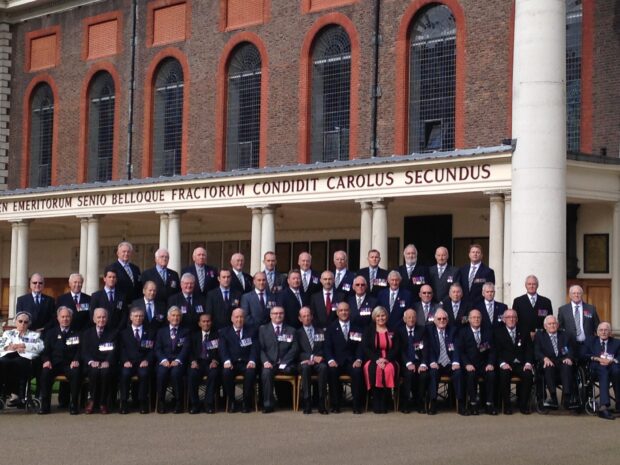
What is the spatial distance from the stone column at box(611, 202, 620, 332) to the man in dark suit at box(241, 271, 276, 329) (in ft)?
37.3

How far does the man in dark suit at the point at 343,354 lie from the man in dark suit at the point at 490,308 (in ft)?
6.09

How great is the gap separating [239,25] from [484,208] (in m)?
11.5

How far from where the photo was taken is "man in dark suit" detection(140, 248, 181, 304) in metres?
16.7

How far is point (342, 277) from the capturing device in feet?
55.6

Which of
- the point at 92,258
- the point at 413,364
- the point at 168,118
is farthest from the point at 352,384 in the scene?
the point at 168,118

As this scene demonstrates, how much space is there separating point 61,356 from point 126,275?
1674 mm

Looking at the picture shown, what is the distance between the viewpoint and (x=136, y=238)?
3888 centimetres

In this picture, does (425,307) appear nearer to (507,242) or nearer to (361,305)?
(361,305)

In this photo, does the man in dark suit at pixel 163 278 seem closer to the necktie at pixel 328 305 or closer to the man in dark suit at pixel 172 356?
the man in dark suit at pixel 172 356

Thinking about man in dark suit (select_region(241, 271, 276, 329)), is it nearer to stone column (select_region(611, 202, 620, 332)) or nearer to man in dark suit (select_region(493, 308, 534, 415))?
man in dark suit (select_region(493, 308, 534, 415))

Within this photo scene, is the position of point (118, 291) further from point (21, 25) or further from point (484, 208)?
point (21, 25)

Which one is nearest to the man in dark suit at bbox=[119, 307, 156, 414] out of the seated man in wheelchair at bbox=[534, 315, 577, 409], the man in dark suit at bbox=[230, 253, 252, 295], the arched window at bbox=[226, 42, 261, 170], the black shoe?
the man in dark suit at bbox=[230, 253, 252, 295]

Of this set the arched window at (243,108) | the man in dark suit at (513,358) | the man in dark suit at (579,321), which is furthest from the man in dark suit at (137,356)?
the arched window at (243,108)

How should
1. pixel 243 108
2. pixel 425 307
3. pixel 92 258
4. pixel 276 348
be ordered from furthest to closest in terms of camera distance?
pixel 243 108
pixel 92 258
pixel 425 307
pixel 276 348
